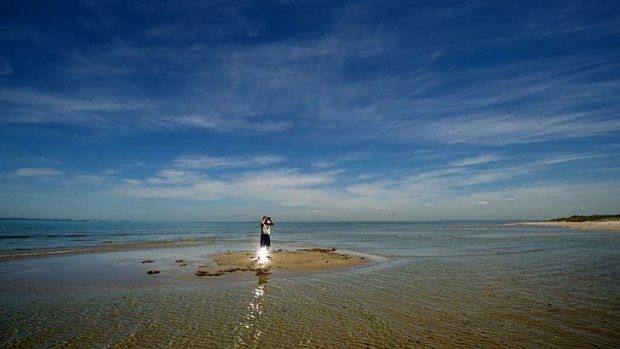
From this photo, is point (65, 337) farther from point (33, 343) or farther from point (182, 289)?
point (182, 289)

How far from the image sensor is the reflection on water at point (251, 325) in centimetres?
750

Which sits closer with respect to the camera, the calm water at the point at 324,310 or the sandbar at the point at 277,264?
the calm water at the point at 324,310

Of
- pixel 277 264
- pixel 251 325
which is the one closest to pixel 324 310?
pixel 251 325

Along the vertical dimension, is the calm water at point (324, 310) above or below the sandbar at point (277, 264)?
above

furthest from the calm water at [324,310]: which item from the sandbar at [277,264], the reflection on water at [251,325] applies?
the sandbar at [277,264]

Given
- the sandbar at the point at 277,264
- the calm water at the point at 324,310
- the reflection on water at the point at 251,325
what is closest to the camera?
the reflection on water at the point at 251,325

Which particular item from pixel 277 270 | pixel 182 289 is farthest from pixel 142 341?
pixel 277 270

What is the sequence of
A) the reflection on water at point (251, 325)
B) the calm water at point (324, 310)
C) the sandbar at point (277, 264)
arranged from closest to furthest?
1. the reflection on water at point (251, 325)
2. the calm water at point (324, 310)
3. the sandbar at point (277, 264)

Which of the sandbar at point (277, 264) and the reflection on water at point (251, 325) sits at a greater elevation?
the reflection on water at point (251, 325)

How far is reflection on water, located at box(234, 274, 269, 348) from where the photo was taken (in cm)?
750

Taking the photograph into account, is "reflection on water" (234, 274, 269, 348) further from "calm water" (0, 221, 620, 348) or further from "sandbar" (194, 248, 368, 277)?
"sandbar" (194, 248, 368, 277)

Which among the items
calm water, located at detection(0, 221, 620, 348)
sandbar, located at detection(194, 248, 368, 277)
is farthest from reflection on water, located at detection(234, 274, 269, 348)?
sandbar, located at detection(194, 248, 368, 277)

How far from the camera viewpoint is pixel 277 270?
58.8 feet

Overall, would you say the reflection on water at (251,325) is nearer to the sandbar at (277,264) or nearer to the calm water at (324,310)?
the calm water at (324,310)
